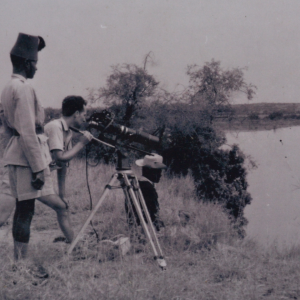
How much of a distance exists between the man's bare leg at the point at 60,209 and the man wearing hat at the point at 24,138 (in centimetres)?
14

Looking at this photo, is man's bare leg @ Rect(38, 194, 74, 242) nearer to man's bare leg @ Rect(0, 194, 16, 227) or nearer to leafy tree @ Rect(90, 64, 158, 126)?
man's bare leg @ Rect(0, 194, 16, 227)

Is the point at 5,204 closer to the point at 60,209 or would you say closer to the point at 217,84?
the point at 60,209

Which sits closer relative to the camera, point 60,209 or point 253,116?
point 60,209

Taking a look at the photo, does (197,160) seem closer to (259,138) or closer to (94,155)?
(259,138)

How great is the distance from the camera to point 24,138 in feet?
7.56

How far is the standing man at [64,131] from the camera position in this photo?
2820 mm

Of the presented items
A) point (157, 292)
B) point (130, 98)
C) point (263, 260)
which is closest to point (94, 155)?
point (130, 98)

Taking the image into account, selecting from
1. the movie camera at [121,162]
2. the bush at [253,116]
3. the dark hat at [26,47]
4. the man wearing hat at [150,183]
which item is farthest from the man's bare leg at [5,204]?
the bush at [253,116]

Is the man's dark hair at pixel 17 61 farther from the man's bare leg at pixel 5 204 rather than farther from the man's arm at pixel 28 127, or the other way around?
the man's bare leg at pixel 5 204

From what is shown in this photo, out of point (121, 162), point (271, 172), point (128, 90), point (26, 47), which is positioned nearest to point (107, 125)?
point (121, 162)

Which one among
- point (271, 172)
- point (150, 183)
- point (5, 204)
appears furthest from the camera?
point (271, 172)

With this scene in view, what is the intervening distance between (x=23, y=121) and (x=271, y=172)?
37.2 feet

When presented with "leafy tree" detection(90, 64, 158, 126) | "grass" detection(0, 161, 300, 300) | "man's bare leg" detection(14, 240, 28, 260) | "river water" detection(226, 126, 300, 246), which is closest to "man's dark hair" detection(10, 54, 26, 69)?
"man's bare leg" detection(14, 240, 28, 260)

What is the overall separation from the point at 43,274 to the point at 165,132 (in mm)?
8375
